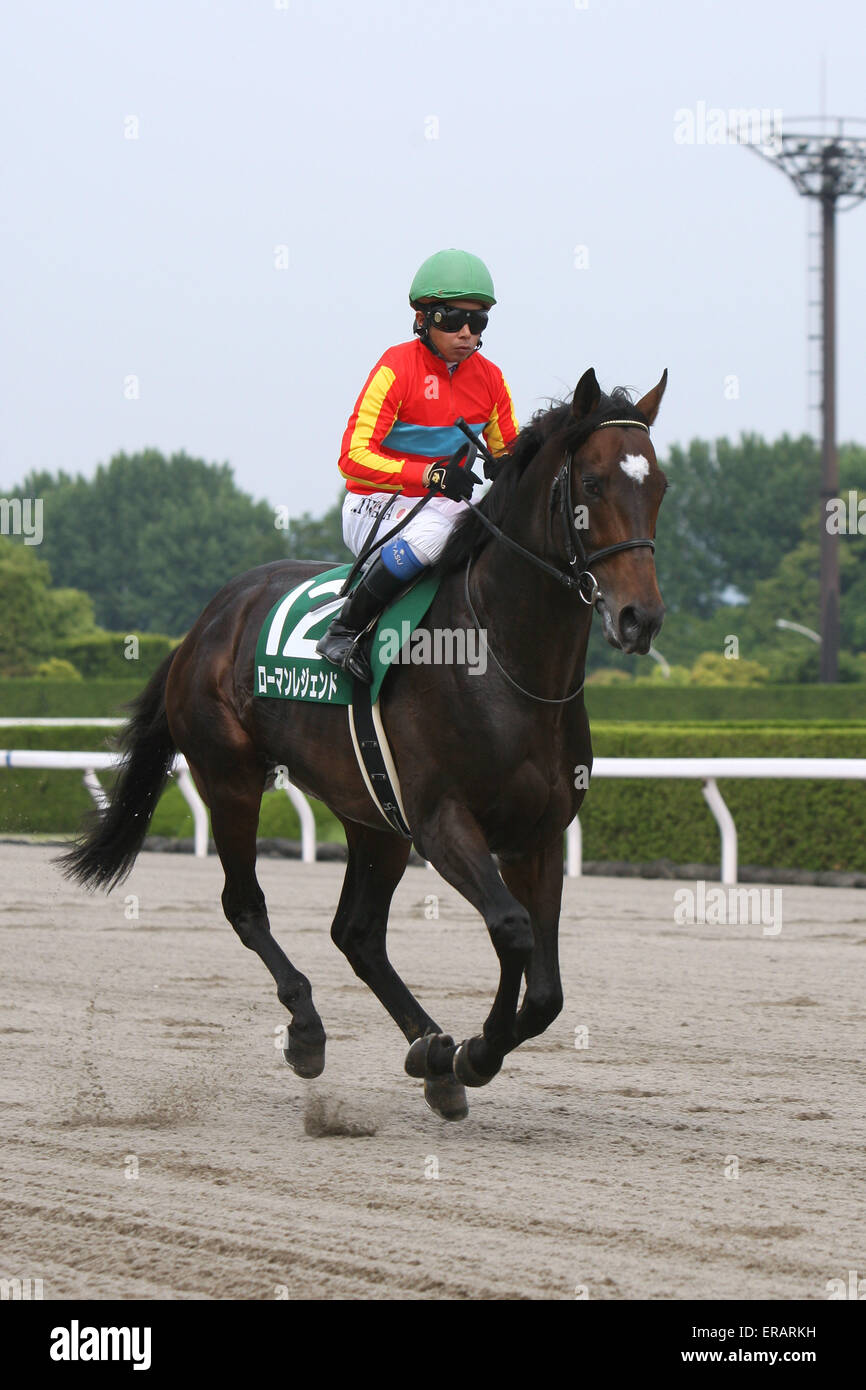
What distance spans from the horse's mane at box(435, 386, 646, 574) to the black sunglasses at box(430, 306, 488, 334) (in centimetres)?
48

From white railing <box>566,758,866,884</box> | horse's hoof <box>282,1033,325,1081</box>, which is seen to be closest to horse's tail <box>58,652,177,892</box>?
horse's hoof <box>282,1033,325,1081</box>

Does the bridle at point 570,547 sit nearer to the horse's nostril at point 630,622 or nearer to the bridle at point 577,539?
the bridle at point 577,539

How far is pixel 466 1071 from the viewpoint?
180 inches

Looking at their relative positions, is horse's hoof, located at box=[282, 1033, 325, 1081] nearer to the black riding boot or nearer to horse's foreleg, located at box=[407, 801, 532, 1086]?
horse's foreleg, located at box=[407, 801, 532, 1086]

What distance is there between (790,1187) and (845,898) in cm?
652

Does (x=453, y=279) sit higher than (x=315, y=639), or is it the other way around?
(x=453, y=279)

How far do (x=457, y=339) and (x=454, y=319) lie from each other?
58 millimetres

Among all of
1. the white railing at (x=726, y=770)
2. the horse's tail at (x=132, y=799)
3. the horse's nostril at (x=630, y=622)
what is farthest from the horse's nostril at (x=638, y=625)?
the white railing at (x=726, y=770)

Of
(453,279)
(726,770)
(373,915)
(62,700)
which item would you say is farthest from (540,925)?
(62,700)

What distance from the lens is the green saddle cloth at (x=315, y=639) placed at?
15.6ft

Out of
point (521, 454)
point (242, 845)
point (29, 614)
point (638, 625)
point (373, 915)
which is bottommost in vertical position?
point (29, 614)

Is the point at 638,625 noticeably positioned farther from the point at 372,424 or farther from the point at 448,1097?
the point at 448,1097
